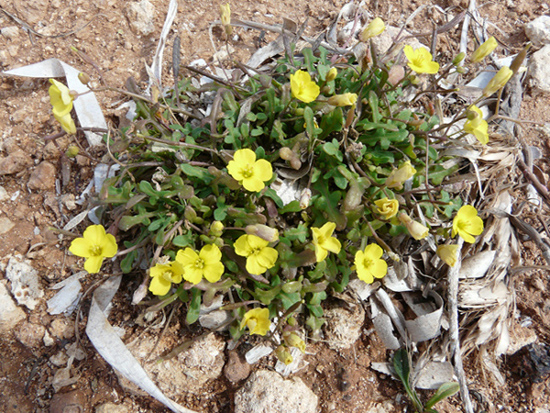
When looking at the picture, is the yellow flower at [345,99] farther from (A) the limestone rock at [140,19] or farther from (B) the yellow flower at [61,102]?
(A) the limestone rock at [140,19]

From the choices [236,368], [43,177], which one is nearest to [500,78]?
[236,368]

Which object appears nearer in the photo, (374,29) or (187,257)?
(187,257)

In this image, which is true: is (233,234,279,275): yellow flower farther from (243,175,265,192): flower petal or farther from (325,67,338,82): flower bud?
(325,67,338,82): flower bud

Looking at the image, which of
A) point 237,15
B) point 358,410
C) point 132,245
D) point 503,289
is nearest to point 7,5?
point 237,15

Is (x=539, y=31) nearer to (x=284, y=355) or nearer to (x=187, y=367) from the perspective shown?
(x=284, y=355)

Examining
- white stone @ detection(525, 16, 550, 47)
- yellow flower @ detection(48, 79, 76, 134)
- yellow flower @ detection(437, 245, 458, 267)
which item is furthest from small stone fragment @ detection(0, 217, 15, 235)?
white stone @ detection(525, 16, 550, 47)

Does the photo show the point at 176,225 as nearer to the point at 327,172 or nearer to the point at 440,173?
the point at 327,172

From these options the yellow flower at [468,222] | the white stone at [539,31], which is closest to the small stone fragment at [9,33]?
the yellow flower at [468,222]
